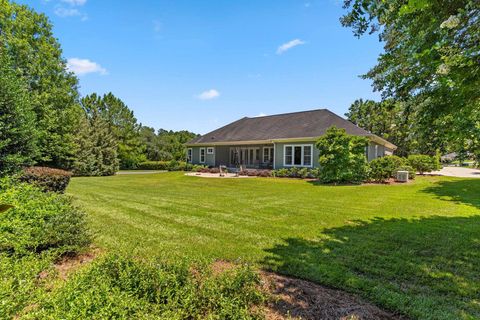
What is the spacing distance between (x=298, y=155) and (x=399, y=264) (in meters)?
15.6

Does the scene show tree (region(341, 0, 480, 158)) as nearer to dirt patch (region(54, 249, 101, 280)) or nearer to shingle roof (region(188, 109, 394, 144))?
dirt patch (region(54, 249, 101, 280))

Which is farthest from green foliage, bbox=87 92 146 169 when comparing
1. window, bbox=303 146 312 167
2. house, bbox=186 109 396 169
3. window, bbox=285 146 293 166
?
window, bbox=303 146 312 167

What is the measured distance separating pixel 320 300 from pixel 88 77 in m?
25.3

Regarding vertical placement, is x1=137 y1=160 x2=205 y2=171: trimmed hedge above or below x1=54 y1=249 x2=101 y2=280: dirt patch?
above

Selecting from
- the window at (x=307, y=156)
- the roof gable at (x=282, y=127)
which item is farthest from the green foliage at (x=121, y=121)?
the window at (x=307, y=156)

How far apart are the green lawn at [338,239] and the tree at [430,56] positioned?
2447 mm

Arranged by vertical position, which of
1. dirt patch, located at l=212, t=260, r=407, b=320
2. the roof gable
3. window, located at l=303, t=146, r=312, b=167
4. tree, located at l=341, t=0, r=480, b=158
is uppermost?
the roof gable

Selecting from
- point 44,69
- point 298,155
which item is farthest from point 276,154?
point 44,69

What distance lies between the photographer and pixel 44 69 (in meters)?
18.6

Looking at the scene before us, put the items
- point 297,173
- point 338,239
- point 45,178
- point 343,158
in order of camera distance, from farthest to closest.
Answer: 1. point 297,173
2. point 343,158
3. point 45,178
4. point 338,239

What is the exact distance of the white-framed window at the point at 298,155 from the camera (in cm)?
1883

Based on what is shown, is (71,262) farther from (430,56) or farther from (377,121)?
(377,121)

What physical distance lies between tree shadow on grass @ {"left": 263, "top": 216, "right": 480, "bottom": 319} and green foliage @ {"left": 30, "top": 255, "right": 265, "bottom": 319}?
118cm

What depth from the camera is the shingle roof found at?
19.3m
